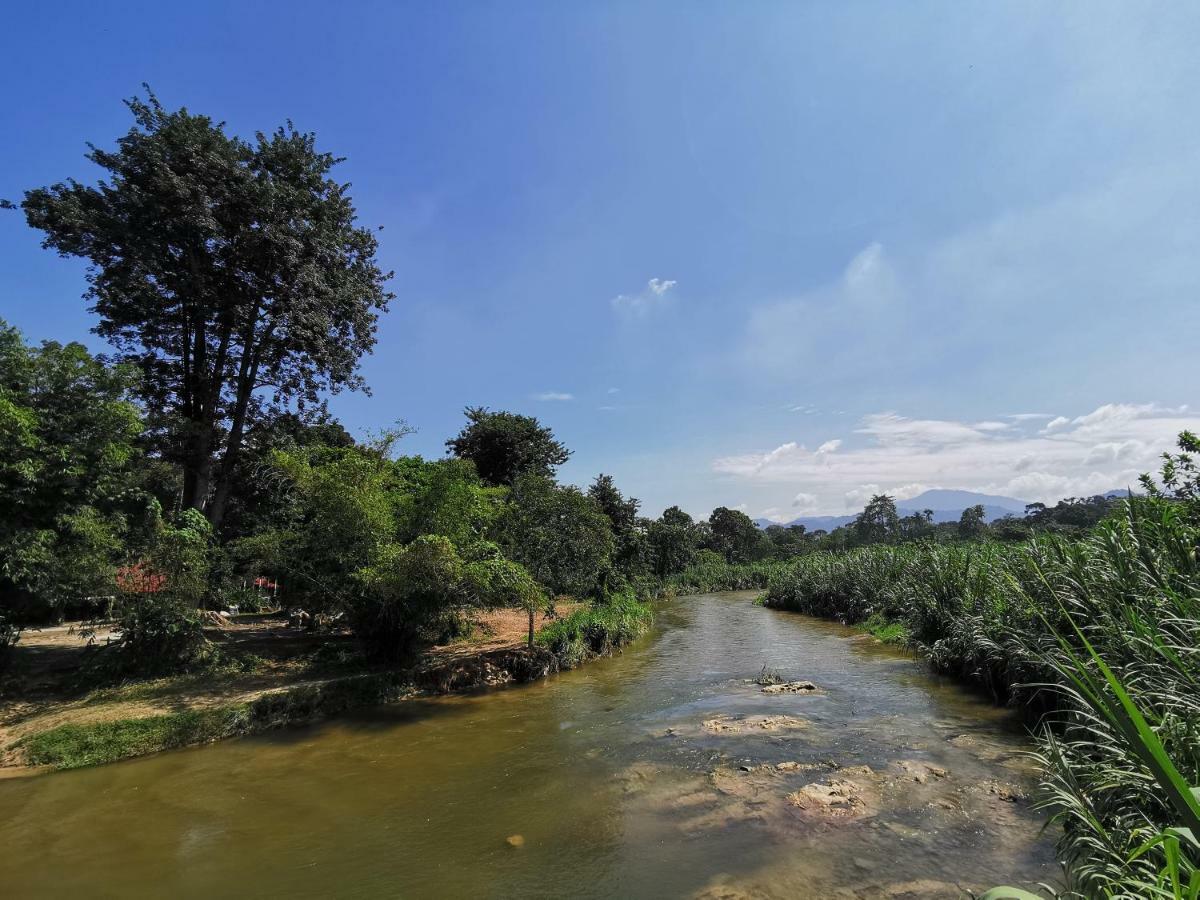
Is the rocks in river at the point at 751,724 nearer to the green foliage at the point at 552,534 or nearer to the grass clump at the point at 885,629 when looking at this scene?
the green foliage at the point at 552,534

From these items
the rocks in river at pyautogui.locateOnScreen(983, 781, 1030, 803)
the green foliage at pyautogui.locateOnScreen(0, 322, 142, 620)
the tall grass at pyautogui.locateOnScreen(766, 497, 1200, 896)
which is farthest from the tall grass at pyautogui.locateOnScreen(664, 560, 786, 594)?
the rocks in river at pyautogui.locateOnScreen(983, 781, 1030, 803)

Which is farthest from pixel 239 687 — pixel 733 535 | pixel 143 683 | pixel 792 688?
pixel 733 535

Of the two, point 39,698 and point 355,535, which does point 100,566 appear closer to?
point 39,698

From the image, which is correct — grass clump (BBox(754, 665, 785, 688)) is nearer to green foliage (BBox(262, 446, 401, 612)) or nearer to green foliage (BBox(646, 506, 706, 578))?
green foliage (BBox(262, 446, 401, 612))

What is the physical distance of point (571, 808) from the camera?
783 centimetres

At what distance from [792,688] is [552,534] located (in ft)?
25.3

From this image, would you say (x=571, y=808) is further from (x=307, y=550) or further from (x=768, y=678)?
(x=307, y=550)

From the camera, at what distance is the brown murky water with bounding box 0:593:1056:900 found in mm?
6070

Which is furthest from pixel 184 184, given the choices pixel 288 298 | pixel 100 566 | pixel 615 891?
pixel 615 891

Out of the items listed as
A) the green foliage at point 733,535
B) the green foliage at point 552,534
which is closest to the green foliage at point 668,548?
the green foliage at point 733,535

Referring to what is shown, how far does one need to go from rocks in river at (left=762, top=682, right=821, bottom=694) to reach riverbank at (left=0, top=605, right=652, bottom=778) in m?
6.12

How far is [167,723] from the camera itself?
1071cm

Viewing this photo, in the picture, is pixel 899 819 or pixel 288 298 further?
pixel 288 298

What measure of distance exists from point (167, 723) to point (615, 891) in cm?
947
